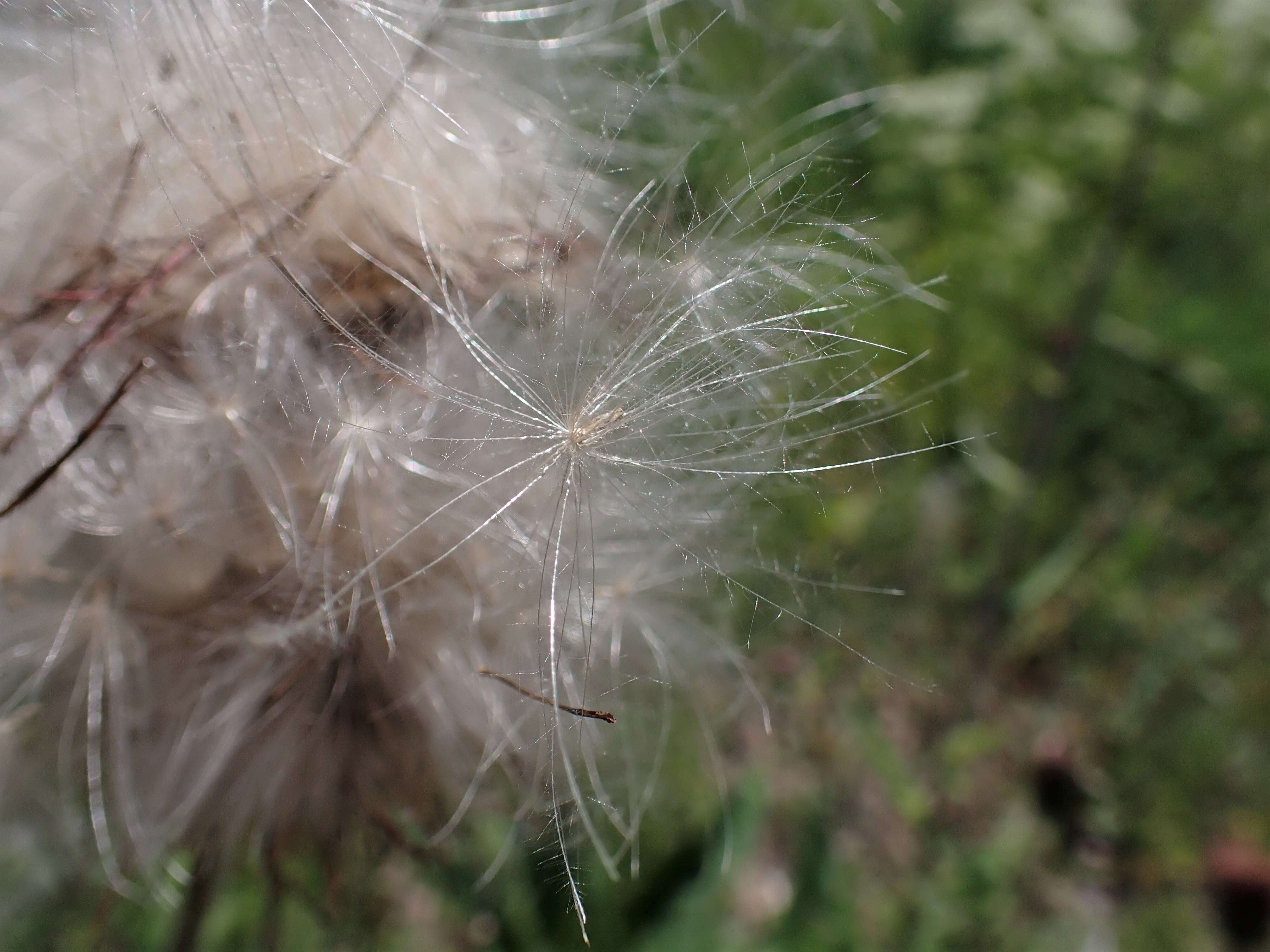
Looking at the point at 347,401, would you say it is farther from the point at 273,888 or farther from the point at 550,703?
the point at 273,888

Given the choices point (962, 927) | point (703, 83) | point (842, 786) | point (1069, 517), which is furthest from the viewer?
point (1069, 517)

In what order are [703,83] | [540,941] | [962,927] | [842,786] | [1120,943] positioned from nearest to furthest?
[703,83]
[540,941]
[962,927]
[1120,943]
[842,786]

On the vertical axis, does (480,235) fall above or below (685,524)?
above

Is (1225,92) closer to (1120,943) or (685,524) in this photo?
(1120,943)

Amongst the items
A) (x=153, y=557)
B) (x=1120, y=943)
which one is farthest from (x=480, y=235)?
(x=1120, y=943)

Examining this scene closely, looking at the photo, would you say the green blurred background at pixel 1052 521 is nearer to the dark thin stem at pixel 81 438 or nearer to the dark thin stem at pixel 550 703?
the dark thin stem at pixel 550 703

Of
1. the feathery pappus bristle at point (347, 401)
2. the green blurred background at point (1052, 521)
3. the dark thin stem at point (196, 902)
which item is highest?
the feathery pappus bristle at point (347, 401)

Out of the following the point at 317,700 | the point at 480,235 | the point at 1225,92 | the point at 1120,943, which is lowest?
the point at 1120,943

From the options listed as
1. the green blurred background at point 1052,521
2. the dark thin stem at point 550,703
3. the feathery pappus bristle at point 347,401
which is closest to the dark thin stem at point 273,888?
the feathery pappus bristle at point 347,401
